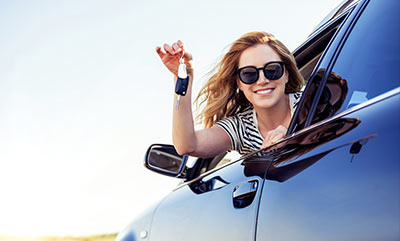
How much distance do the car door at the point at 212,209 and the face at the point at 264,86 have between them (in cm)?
37

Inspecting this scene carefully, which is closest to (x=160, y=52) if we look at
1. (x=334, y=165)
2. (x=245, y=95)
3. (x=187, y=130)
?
(x=187, y=130)

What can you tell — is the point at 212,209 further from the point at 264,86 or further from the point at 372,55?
the point at 372,55

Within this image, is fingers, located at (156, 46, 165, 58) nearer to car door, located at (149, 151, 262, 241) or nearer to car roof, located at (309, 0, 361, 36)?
car door, located at (149, 151, 262, 241)

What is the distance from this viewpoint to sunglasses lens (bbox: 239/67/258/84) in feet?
8.12

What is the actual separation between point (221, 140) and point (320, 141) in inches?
46.2

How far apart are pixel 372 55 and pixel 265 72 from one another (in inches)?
38.0

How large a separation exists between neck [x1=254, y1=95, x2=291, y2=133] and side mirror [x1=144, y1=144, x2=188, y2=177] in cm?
→ 60

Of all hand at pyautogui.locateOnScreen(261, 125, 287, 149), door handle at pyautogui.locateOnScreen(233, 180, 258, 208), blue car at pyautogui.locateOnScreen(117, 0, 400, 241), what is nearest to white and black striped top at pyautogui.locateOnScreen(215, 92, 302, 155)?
blue car at pyautogui.locateOnScreen(117, 0, 400, 241)

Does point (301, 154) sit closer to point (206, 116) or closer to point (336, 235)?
point (336, 235)

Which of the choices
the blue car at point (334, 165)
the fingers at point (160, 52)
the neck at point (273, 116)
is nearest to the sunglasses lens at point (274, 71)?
the neck at point (273, 116)

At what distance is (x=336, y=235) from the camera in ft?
4.00

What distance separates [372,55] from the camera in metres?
1.51

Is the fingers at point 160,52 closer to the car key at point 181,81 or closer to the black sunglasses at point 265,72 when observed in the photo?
the car key at point 181,81

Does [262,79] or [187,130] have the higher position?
[262,79]
